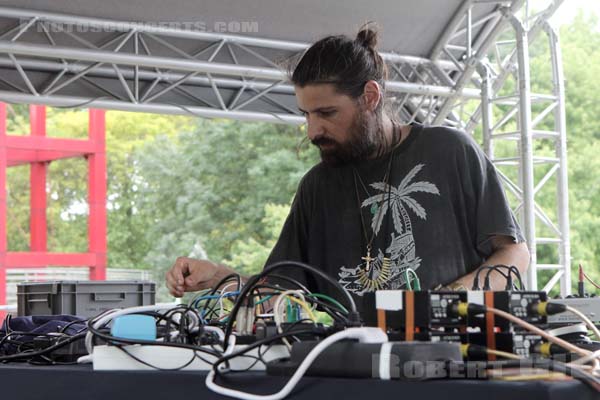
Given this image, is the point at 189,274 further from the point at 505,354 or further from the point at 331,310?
the point at 505,354

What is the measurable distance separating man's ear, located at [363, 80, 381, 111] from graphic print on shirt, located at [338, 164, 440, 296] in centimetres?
17

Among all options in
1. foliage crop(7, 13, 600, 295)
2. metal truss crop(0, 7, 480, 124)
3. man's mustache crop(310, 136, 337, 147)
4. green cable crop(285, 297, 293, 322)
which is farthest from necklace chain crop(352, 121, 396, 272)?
foliage crop(7, 13, 600, 295)

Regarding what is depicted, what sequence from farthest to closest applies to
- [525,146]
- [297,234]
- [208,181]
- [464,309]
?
[208,181]
[525,146]
[297,234]
[464,309]

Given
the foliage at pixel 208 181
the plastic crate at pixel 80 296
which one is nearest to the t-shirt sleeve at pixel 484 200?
the plastic crate at pixel 80 296

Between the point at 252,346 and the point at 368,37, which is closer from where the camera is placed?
the point at 252,346

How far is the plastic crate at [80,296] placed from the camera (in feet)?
11.4

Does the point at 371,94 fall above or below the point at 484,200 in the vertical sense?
above

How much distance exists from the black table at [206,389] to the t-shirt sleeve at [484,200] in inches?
33.4

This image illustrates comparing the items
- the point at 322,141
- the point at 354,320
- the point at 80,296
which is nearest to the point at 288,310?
the point at 354,320

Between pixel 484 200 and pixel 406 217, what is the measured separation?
17cm

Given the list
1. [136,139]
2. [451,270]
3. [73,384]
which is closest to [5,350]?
[73,384]

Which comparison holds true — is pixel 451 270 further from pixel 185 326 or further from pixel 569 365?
pixel 569 365

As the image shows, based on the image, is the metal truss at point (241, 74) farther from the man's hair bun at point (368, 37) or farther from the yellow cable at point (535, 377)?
the yellow cable at point (535, 377)

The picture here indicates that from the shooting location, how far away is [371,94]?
6.29 ft
